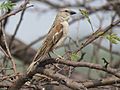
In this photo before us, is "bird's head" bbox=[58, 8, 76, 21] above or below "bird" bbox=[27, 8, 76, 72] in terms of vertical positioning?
above

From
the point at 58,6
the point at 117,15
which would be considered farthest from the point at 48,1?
the point at 117,15

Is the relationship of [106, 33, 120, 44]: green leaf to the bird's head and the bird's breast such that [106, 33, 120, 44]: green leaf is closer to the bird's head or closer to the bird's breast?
the bird's breast

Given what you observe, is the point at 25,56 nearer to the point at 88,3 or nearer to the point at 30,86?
the point at 88,3

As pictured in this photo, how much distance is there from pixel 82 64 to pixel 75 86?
0.45 ft

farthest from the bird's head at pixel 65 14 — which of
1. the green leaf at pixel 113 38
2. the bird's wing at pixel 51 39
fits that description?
the green leaf at pixel 113 38

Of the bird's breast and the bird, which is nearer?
the bird

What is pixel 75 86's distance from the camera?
2094mm

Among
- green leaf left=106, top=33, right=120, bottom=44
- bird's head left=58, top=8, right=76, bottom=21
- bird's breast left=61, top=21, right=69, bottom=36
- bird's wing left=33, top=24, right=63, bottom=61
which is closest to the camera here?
green leaf left=106, top=33, right=120, bottom=44

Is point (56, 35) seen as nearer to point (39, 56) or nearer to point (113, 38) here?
point (39, 56)

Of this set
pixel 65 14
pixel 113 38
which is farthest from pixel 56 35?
pixel 113 38

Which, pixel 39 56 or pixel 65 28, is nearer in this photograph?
pixel 39 56

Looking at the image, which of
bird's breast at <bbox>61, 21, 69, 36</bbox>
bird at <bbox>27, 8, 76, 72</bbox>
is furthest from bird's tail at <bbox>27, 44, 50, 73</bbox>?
bird's breast at <bbox>61, 21, 69, 36</bbox>

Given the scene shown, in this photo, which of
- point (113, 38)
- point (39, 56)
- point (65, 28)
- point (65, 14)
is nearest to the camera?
point (113, 38)

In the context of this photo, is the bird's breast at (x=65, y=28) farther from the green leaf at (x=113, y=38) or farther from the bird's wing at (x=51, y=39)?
the green leaf at (x=113, y=38)
